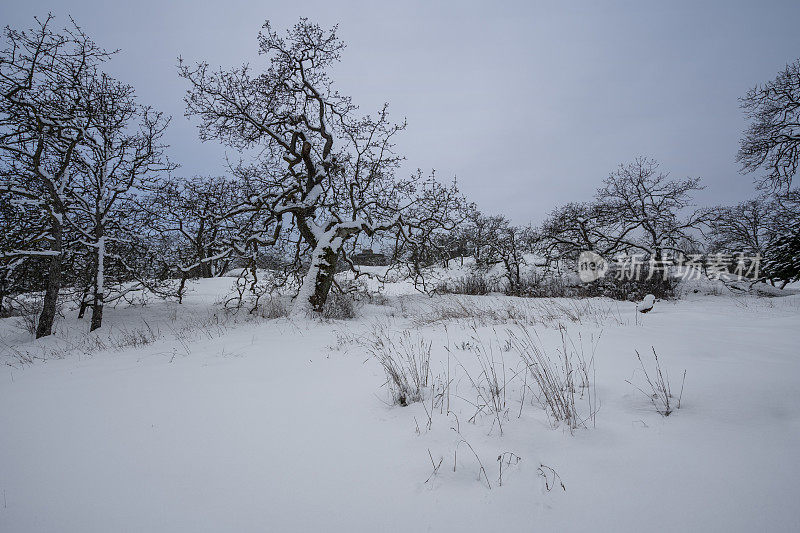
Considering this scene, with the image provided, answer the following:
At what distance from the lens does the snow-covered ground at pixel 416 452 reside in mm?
1448

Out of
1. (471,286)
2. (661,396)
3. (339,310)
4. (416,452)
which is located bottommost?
(339,310)

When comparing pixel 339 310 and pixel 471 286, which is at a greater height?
pixel 471 286

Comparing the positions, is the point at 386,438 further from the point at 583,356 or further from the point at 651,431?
the point at 583,356

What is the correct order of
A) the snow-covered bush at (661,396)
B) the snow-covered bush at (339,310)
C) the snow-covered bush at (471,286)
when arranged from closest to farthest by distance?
the snow-covered bush at (661,396) → the snow-covered bush at (339,310) → the snow-covered bush at (471,286)

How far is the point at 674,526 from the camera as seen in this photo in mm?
1305

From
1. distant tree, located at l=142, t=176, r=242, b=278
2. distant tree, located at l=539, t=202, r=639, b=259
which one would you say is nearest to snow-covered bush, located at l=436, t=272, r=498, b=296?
distant tree, located at l=539, t=202, r=639, b=259

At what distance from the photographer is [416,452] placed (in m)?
1.93

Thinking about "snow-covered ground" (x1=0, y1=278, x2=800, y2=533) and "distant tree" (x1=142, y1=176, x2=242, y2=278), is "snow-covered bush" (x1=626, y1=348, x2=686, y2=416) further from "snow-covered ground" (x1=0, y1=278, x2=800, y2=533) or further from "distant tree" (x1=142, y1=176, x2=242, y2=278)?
"distant tree" (x1=142, y1=176, x2=242, y2=278)

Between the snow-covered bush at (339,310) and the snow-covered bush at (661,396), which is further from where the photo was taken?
the snow-covered bush at (339,310)

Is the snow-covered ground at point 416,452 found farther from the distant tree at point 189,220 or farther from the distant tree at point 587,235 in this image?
the distant tree at point 587,235

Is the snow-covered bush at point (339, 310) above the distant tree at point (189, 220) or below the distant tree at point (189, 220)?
below

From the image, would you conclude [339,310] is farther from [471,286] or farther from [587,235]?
[587,235]

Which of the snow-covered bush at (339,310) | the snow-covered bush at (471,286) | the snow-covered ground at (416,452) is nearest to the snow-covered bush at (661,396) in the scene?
the snow-covered ground at (416,452)

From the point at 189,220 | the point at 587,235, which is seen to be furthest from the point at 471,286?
the point at 189,220
